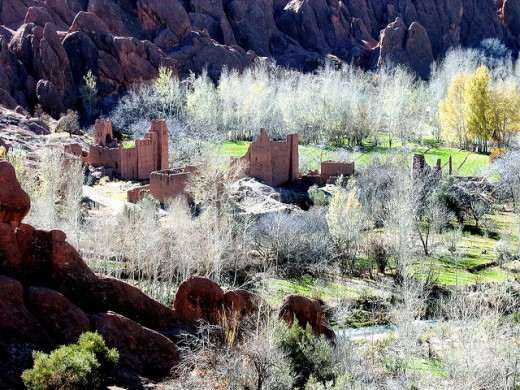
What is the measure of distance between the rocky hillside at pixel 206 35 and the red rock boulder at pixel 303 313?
6033cm

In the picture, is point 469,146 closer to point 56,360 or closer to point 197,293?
point 197,293

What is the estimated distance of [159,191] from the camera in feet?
150

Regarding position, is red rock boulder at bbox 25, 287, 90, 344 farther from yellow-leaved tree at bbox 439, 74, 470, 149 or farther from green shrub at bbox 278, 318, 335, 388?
yellow-leaved tree at bbox 439, 74, 470, 149

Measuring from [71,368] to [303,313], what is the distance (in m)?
9.42

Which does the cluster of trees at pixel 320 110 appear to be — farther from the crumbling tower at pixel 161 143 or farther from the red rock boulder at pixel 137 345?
the red rock boulder at pixel 137 345

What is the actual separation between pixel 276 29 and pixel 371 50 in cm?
1681

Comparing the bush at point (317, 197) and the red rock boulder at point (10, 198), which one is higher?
the red rock boulder at point (10, 198)

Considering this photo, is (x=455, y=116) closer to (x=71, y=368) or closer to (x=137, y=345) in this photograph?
(x=137, y=345)

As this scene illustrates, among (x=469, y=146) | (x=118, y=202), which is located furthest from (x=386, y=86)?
(x=118, y=202)

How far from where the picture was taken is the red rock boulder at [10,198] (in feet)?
64.0

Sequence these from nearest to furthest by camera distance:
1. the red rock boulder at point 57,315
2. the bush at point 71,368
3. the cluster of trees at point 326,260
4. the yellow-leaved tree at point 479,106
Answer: the bush at point 71,368, the red rock boulder at point 57,315, the cluster of trees at point 326,260, the yellow-leaved tree at point 479,106

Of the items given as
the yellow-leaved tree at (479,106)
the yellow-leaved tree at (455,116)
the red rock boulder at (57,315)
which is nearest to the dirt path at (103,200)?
the red rock boulder at (57,315)

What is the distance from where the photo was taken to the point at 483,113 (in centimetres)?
7262

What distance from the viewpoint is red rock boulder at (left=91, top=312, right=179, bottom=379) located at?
60.0 ft
